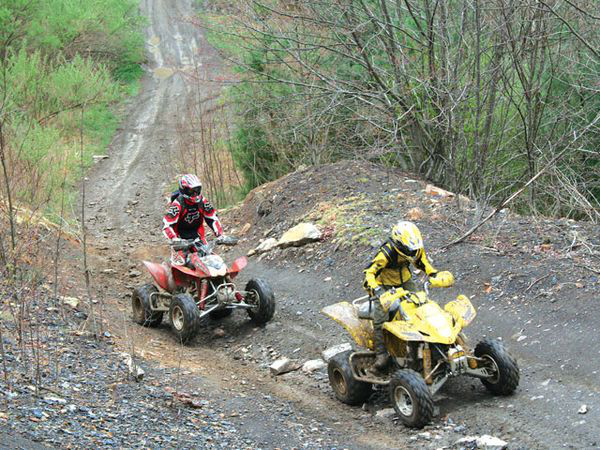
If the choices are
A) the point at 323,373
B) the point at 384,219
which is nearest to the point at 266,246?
the point at 384,219

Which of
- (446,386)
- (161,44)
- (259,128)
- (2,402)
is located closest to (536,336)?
(446,386)

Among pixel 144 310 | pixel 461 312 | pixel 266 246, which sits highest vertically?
pixel 461 312

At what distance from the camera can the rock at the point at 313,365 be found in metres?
9.34

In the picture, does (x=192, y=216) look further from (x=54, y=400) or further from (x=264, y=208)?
(x=264, y=208)

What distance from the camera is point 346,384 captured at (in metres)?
7.96

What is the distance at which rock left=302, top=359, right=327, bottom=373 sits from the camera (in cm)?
934

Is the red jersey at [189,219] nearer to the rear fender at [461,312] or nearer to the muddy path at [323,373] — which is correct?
the muddy path at [323,373]

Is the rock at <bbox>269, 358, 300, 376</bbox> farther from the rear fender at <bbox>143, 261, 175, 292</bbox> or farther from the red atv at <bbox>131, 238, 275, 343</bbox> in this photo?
the rear fender at <bbox>143, 261, 175, 292</bbox>

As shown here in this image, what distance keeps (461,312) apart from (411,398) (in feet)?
3.60

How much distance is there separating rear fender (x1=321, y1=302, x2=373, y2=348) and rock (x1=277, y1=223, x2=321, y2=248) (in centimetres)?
555

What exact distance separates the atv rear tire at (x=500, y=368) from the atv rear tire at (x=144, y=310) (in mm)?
5184

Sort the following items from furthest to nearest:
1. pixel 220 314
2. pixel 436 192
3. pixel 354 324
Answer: pixel 436 192
pixel 220 314
pixel 354 324

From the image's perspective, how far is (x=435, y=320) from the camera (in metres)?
7.43

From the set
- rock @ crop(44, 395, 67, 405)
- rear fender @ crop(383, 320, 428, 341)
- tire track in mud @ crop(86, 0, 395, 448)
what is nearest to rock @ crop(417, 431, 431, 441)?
tire track in mud @ crop(86, 0, 395, 448)
